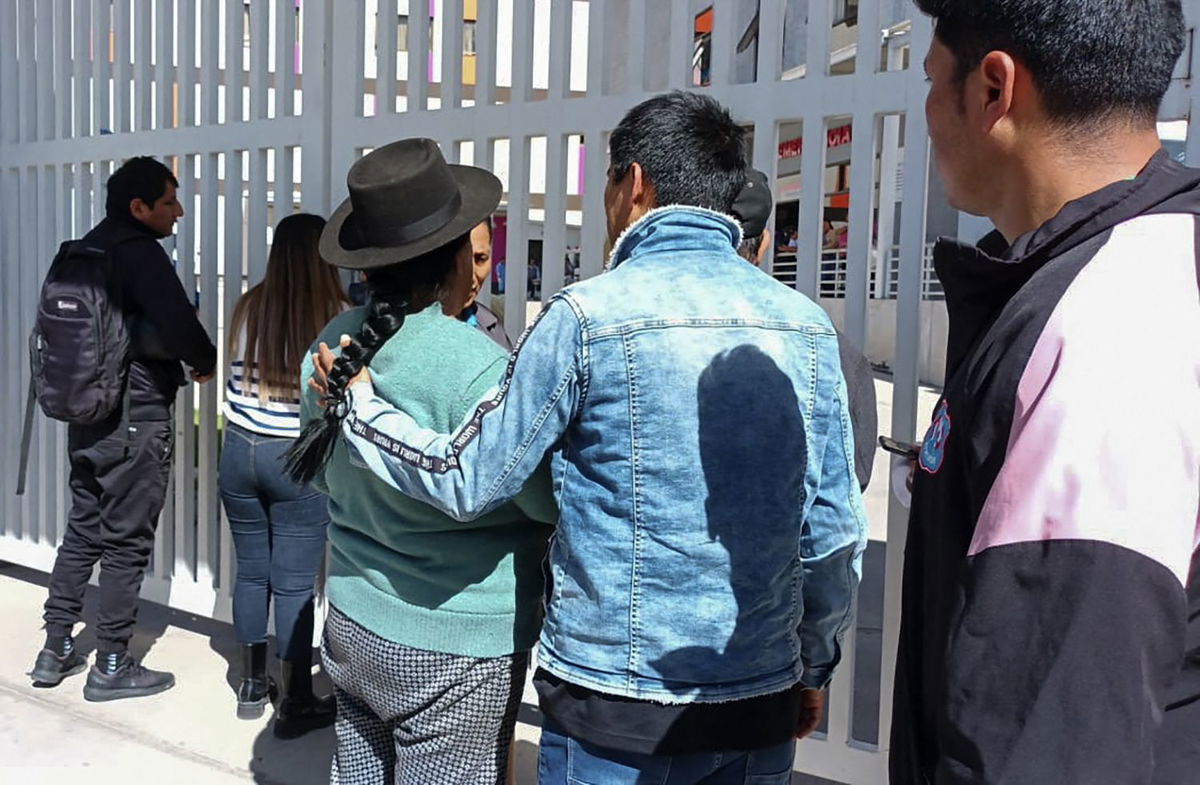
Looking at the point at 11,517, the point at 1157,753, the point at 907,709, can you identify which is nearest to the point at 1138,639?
the point at 1157,753

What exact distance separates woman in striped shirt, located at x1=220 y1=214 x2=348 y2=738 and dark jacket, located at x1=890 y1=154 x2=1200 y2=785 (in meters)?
2.91

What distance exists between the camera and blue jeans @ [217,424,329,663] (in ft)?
12.0

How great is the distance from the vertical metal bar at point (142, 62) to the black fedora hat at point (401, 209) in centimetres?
291

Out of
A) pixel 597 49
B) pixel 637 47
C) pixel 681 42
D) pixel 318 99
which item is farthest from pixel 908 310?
pixel 318 99

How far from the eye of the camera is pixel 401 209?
2.11 m

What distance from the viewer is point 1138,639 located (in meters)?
0.81

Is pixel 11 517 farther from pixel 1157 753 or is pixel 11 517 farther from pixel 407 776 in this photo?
pixel 1157 753

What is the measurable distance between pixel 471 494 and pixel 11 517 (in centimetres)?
461

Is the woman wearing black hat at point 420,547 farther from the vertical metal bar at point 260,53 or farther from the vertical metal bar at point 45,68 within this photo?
the vertical metal bar at point 45,68

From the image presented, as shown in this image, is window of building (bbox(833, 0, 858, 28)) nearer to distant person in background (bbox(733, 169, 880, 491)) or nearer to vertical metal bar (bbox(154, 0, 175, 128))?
distant person in background (bbox(733, 169, 880, 491))

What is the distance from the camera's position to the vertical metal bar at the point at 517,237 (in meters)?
3.50

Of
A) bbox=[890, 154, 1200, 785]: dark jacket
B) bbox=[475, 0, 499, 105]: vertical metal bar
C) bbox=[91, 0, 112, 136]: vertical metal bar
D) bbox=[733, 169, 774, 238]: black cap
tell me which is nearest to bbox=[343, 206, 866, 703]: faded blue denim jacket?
bbox=[733, 169, 774, 238]: black cap

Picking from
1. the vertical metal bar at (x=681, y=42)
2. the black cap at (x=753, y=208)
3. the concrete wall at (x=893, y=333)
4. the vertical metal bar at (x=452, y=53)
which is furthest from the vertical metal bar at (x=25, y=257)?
the concrete wall at (x=893, y=333)

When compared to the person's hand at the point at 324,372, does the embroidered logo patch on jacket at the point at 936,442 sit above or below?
above
